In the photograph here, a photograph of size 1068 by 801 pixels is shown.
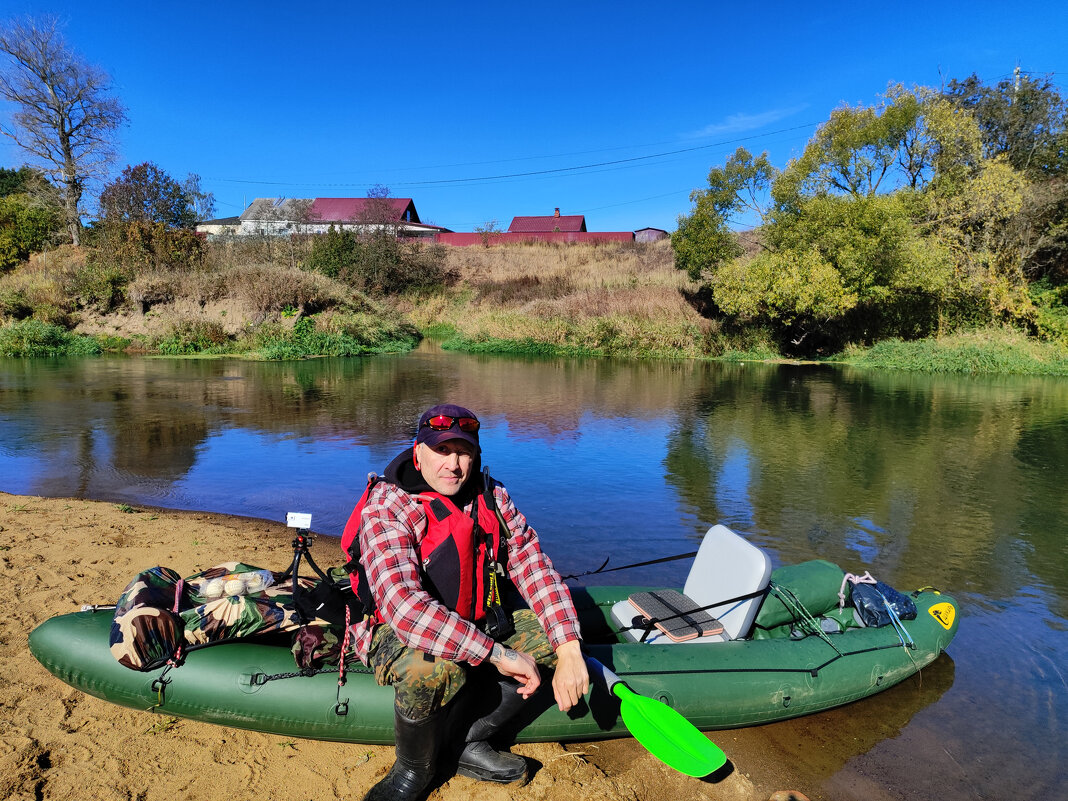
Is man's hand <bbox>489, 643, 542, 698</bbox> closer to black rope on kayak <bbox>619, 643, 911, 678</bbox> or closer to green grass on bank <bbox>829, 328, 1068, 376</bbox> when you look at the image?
black rope on kayak <bbox>619, 643, 911, 678</bbox>

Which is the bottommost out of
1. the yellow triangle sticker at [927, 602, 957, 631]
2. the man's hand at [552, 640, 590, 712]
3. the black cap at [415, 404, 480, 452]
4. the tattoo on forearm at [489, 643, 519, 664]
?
the yellow triangle sticker at [927, 602, 957, 631]

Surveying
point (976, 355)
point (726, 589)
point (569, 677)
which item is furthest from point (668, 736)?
point (976, 355)

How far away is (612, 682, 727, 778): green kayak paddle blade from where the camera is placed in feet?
9.19

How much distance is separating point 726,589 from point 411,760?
6.62ft

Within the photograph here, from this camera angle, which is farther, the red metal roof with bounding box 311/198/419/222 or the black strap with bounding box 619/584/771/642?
the red metal roof with bounding box 311/198/419/222

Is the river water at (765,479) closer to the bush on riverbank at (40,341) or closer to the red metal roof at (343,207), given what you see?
the bush on riverbank at (40,341)

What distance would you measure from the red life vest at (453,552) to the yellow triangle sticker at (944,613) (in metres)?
3.03

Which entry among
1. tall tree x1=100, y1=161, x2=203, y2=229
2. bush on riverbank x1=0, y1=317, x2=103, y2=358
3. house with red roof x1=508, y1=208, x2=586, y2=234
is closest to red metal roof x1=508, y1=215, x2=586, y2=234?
house with red roof x1=508, y1=208, x2=586, y2=234

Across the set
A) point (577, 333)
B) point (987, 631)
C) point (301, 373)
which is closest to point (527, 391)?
point (301, 373)

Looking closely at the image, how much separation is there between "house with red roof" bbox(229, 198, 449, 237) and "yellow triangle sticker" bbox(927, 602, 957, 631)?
37035 mm

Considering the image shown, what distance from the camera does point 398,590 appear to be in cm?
260

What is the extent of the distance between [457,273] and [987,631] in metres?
36.6

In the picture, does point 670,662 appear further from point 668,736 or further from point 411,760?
point 411,760

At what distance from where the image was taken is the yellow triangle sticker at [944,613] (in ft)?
14.0
